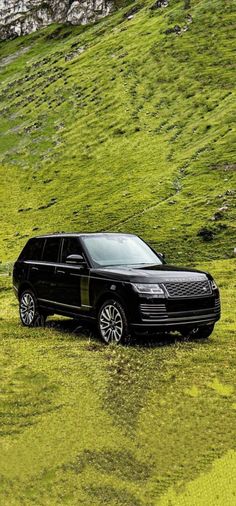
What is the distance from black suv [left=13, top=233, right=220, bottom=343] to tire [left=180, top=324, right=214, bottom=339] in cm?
2

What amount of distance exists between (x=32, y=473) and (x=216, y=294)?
7173 mm

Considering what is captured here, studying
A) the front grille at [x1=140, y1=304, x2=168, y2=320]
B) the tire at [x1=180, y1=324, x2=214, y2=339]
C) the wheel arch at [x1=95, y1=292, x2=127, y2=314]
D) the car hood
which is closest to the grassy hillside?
the tire at [x1=180, y1=324, x2=214, y2=339]

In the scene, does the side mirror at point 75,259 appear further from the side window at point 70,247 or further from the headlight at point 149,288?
the headlight at point 149,288

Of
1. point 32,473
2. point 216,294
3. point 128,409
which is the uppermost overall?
point 32,473

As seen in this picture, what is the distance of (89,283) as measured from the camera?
499 inches

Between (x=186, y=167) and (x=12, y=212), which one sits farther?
(x=12, y=212)

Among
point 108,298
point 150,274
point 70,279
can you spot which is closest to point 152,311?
point 150,274

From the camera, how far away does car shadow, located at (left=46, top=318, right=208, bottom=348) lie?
39.0ft

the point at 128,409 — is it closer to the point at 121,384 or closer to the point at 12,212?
the point at 121,384

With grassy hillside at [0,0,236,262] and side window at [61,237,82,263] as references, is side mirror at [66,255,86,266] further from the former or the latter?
grassy hillside at [0,0,236,262]

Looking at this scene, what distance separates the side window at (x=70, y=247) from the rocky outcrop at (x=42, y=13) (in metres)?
147

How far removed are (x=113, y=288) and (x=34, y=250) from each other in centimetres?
459

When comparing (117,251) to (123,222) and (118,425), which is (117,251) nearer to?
Answer: (118,425)

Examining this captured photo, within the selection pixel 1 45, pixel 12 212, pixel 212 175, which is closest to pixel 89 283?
pixel 212 175
